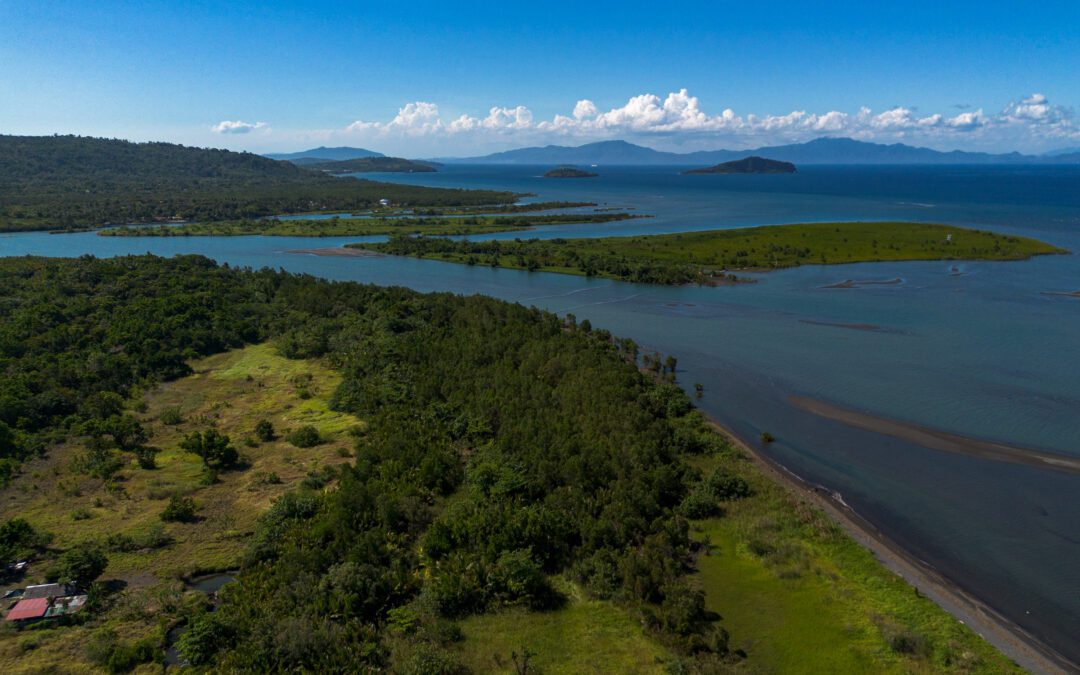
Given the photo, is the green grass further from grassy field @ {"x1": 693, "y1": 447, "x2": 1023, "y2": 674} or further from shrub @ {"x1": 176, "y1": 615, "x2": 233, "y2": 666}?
shrub @ {"x1": 176, "y1": 615, "x2": 233, "y2": 666}

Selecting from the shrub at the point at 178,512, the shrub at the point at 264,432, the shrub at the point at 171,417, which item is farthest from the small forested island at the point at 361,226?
the shrub at the point at 178,512

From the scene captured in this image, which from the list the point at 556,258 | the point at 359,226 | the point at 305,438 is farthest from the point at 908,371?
the point at 359,226

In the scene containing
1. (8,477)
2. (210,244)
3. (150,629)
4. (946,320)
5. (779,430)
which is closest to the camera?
(150,629)

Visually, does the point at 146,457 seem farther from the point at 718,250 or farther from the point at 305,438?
the point at 718,250

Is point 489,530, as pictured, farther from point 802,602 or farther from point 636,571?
point 802,602

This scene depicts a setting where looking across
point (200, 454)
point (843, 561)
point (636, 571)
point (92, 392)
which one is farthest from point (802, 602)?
point (92, 392)

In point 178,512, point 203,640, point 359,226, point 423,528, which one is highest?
point 359,226

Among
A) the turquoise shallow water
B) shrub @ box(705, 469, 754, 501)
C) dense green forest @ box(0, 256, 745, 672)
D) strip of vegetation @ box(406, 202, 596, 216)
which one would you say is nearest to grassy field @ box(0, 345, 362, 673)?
dense green forest @ box(0, 256, 745, 672)

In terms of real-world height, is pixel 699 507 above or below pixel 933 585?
above
